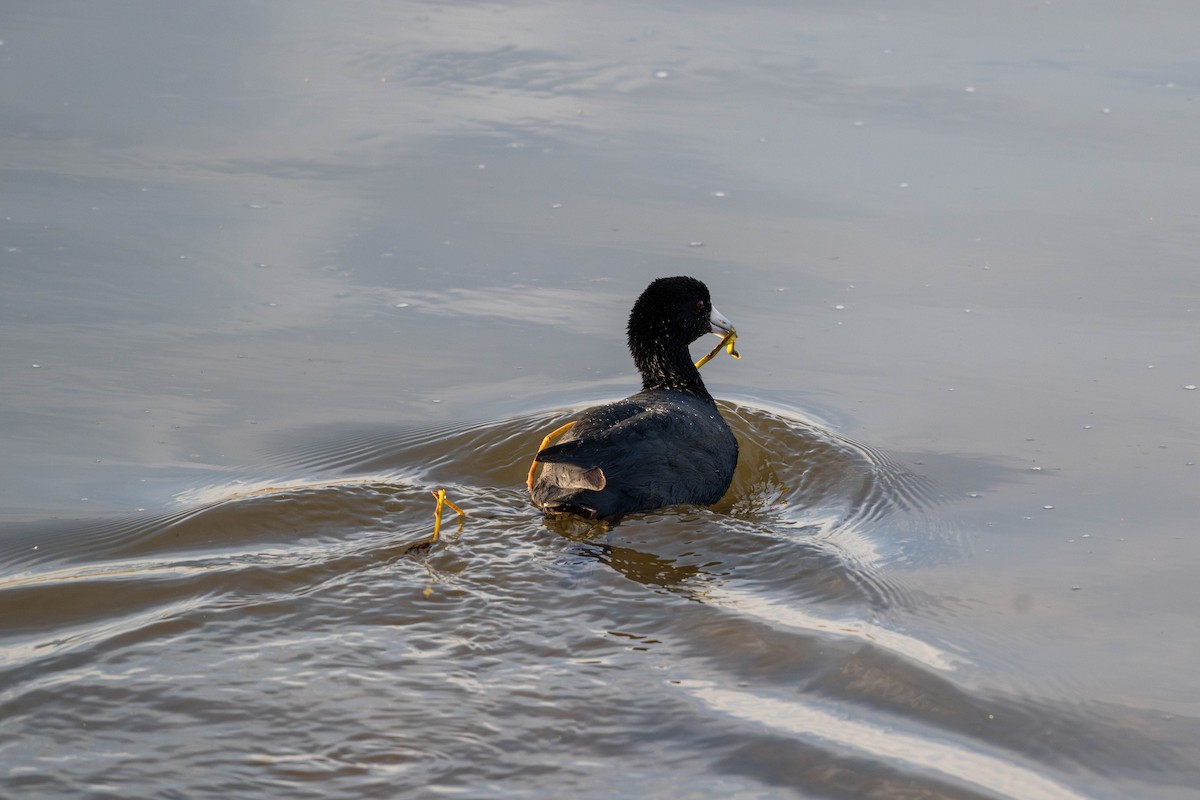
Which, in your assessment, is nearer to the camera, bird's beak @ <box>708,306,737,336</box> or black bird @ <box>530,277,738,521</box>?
black bird @ <box>530,277,738,521</box>

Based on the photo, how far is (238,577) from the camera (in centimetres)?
559

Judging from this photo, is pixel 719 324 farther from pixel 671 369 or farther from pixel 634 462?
pixel 634 462

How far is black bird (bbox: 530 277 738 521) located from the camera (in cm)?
640

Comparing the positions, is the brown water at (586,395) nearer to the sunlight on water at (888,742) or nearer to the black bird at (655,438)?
the sunlight on water at (888,742)

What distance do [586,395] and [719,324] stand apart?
88 cm

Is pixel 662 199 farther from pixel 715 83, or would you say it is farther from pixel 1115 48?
pixel 1115 48

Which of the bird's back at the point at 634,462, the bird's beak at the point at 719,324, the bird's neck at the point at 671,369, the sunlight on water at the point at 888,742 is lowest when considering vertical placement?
the sunlight on water at the point at 888,742

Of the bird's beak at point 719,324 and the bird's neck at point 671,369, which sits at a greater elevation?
the bird's beak at point 719,324

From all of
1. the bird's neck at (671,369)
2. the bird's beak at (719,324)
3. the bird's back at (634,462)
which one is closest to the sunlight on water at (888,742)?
the bird's back at (634,462)

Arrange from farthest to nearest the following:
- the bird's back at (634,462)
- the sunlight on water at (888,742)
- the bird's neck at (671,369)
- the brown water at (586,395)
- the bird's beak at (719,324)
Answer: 1. the bird's beak at (719,324)
2. the bird's neck at (671,369)
3. the bird's back at (634,462)
4. the brown water at (586,395)
5. the sunlight on water at (888,742)

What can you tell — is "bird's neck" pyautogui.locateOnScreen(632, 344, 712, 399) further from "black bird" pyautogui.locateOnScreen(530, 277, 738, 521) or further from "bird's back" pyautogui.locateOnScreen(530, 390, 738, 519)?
"bird's back" pyautogui.locateOnScreen(530, 390, 738, 519)

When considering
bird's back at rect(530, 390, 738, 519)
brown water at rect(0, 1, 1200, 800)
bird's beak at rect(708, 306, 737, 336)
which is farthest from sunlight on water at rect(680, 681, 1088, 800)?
bird's beak at rect(708, 306, 737, 336)

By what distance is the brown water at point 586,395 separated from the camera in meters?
4.69

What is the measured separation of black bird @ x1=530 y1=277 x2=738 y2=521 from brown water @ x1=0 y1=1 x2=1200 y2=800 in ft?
0.55
